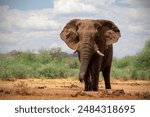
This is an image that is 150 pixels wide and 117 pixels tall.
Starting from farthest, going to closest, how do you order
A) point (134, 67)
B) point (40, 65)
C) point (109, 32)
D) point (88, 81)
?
1. point (40, 65)
2. point (134, 67)
3. point (109, 32)
4. point (88, 81)

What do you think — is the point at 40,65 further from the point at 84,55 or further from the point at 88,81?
the point at 84,55

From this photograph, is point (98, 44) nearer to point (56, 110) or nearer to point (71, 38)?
point (71, 38)

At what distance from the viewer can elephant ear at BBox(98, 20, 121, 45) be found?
11.4 meters

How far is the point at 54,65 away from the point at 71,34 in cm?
601

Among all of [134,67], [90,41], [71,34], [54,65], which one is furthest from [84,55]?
[54,65]

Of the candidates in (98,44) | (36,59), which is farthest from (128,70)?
(98,44)

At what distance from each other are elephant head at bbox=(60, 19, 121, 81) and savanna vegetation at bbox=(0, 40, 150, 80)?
3912 millimetres

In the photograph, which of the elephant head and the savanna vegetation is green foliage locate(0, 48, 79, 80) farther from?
the elephant head

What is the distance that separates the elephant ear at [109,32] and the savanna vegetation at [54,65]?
3.96 metres

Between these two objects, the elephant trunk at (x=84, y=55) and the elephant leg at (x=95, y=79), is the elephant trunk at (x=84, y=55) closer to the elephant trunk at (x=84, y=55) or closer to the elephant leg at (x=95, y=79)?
the elephant trunk at (x=84, y=55)

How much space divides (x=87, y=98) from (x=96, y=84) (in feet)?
2.69

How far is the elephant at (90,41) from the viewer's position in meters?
10.6

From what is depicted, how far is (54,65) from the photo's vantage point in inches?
675

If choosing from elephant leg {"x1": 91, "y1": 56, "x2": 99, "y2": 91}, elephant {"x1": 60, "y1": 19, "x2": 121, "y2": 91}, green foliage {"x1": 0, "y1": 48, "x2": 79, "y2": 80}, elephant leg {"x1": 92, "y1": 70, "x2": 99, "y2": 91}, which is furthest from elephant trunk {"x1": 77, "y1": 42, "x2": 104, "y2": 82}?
green foliage {"x1": 0, "y1": 48, "x2": 79, "y2": 80}
